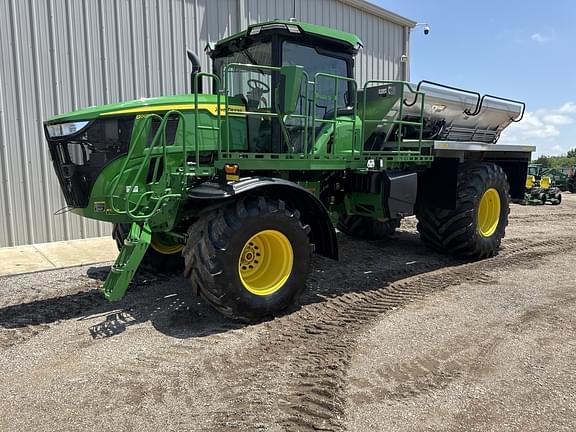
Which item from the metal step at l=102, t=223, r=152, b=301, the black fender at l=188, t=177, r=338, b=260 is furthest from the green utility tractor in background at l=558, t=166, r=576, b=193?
the metal step at l=102, t=223, r=152, b=301

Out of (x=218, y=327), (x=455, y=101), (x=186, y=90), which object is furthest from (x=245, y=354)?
(x=186, y=90)

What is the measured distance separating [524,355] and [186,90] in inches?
324

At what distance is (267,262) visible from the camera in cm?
496

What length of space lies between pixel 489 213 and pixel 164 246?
16.5 feet

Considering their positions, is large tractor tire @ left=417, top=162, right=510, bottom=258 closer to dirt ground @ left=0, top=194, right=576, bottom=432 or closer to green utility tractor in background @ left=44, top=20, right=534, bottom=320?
green utility tractor in background @ left=44, top=20, right=534, bottom=320

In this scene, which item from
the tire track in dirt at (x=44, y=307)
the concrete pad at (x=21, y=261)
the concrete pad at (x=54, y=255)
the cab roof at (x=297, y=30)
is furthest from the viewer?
the concrete pad at (x=54, y=255)

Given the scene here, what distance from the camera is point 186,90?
33.2 feet

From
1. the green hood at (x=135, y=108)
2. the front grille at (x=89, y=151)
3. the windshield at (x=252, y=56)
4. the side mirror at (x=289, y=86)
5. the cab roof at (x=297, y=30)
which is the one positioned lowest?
the front grille at (x=89, y=151)

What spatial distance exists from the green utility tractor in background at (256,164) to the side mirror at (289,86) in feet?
0.03

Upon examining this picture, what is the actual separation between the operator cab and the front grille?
1.23m

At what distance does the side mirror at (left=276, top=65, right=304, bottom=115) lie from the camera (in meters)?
4.63

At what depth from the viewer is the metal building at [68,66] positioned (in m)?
8.10

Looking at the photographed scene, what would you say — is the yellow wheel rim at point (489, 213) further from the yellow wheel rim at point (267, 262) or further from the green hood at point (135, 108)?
the green hood at point (135, 108)

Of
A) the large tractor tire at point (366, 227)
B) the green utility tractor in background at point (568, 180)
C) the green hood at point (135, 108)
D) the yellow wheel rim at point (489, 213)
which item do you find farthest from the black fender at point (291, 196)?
the green utility tractor in background at point (568, 180)
